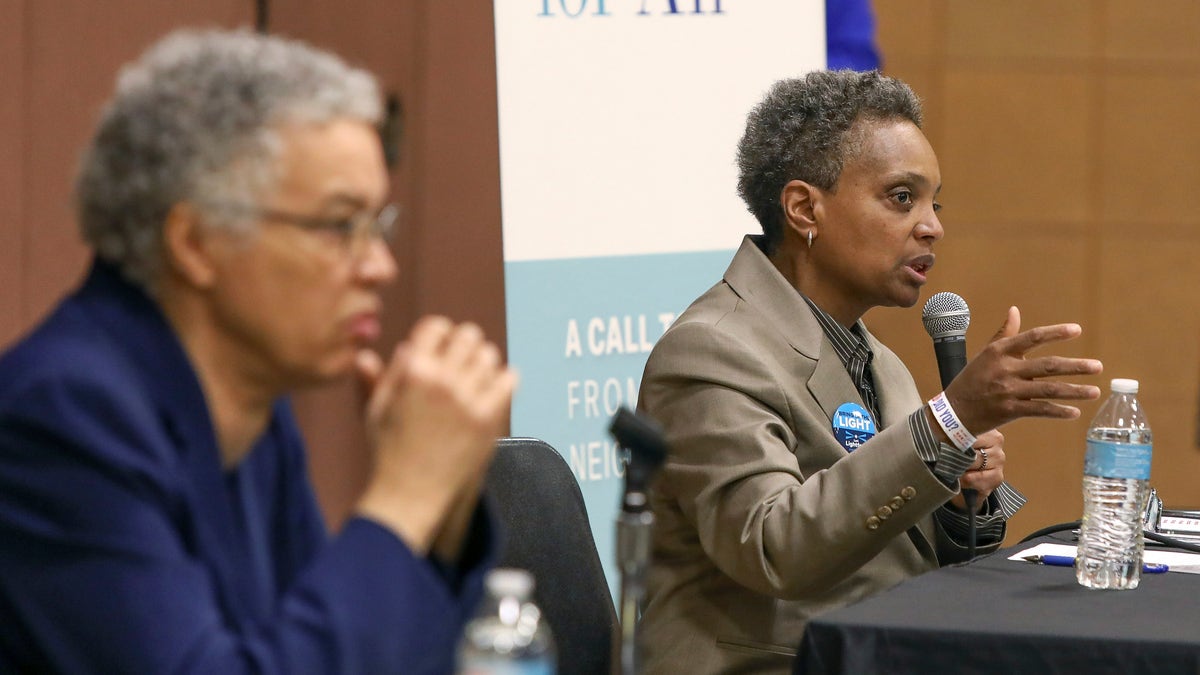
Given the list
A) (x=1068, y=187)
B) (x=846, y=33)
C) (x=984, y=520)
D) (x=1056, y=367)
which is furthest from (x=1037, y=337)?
(x=1068, y=187)

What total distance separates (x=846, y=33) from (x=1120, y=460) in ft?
6.38

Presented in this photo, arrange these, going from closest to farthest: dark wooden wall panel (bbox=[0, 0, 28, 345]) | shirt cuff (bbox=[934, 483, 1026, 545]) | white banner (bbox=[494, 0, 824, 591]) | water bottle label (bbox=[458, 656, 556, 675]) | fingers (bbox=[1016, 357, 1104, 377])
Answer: water bottle label (bbox=[458, 656, 556, 675]) → fingers (bbox=[1016, 357, 1104, 377]) → shirt cuff (bbox=[934, 483, 1026, 545]) → dark wooden wall panel (bbox=[0, 0, 28, 345]) → white banner (bbox=[494, 0, 824, 591])

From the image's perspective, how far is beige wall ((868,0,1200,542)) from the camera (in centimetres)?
529

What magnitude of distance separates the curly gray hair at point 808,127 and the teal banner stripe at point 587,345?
708 mm

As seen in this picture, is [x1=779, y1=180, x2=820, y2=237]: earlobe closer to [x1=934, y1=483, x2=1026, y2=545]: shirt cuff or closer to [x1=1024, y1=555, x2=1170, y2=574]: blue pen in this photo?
[x1=934, y1=483, x2=1026, y2=545]: shirt cuff

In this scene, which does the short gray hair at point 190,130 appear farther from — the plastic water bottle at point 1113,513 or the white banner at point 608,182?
the white banner at point 608,182

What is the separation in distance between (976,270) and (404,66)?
105 inches

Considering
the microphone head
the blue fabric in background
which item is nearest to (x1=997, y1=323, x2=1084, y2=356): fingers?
the microphone head

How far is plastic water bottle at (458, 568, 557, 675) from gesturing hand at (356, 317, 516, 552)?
9 centimetres

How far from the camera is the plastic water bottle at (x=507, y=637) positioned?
1.12 m

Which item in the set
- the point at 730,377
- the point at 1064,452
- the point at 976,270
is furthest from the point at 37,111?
the point at 1064,452

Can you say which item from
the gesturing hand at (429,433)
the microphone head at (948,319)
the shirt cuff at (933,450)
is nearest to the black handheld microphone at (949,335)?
the microphone head at (948,319)

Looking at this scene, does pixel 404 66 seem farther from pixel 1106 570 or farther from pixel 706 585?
pixel 1106 570

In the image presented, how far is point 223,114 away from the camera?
1245 millimetres
